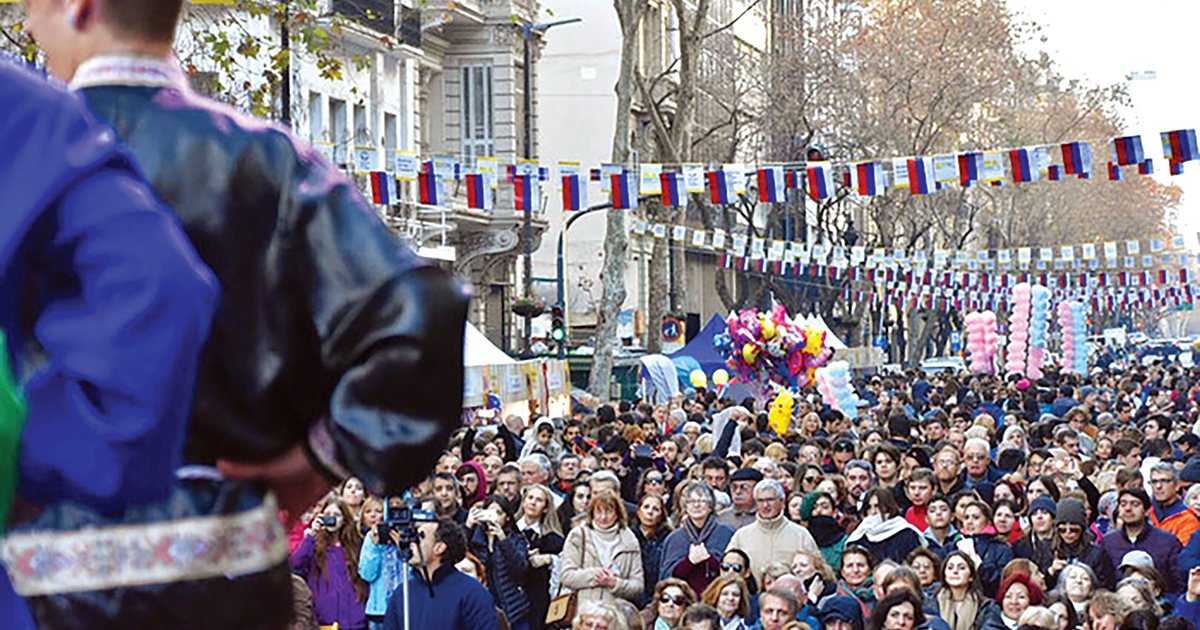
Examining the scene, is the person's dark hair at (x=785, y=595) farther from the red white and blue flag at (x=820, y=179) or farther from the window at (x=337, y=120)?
the window at (x=337, y=120)

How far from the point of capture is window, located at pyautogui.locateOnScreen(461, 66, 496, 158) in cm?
5412

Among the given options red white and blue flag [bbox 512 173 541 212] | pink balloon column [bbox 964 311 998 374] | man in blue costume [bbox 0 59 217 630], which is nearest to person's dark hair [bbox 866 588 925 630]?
man in blue costume [bbox 0 59 217 630]

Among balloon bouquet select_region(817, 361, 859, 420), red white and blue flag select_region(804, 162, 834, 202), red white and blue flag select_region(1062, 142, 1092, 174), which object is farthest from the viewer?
red white and blue flag select_region(804, 162, 834, 202)

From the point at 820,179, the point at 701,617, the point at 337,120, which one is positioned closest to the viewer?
the point at 701,617

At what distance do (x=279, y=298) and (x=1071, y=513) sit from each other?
1157 centimetres

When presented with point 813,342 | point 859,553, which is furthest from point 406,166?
point 859,553

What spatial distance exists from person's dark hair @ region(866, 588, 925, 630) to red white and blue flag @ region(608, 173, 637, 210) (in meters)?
20.8

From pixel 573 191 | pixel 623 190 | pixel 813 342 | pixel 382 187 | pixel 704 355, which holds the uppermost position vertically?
pixel 623 190

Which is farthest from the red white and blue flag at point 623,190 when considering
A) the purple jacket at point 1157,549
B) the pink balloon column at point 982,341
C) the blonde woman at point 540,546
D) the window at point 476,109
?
the window at point 476,109

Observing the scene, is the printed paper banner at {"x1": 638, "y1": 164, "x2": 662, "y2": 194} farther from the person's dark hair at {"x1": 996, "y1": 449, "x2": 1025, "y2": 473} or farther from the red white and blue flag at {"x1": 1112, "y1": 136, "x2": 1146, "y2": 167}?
the person's dark hair at {"x1": 996, "y1": 449, "x2": 1025, "y2": 473}

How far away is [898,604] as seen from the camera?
10180mm

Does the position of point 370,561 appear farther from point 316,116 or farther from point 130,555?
point 316,116

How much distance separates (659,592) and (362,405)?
8861mm

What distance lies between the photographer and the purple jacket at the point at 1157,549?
13.2 metres
